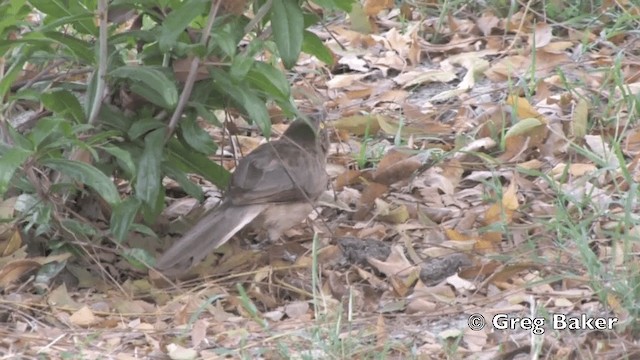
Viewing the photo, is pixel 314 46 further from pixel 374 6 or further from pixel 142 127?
pixel 374 6

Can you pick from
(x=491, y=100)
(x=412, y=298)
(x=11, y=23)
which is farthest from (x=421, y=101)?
(x=11, y=23)

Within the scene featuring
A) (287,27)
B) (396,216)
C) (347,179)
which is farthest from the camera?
(347,179)

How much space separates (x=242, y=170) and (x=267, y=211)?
0.23 metres

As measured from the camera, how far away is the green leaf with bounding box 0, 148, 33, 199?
4.99m

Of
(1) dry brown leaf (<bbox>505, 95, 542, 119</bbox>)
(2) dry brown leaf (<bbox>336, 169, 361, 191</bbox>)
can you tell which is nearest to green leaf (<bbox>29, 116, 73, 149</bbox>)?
(2) dry brown leaf (<bbox>336, 169, 361, 191</bbox>)

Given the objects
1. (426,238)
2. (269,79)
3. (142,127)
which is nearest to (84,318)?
(142,127)

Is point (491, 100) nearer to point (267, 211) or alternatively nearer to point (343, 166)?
point (343, 166)

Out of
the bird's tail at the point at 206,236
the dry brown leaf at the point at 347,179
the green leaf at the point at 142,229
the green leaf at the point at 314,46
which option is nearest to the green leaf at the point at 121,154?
the green leaf at the point at 142,229

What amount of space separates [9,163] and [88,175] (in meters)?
0.36

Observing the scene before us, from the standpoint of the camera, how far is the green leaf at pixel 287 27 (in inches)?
209

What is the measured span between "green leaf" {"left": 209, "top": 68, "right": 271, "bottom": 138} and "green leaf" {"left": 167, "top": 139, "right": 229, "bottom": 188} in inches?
22.3

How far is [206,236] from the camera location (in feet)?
19.3

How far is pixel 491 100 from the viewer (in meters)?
7.70

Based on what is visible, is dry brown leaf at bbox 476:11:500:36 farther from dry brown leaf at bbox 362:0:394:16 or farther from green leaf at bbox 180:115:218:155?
green leaf at bbox 180:115:218:155
